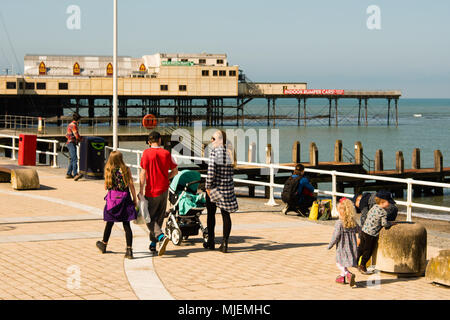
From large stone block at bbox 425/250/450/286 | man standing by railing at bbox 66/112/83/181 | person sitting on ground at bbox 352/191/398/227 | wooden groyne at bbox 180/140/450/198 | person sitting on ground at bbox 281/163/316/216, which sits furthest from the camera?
wooden groyne at bbox 180/140/450/198

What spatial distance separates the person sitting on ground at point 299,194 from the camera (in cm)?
1429

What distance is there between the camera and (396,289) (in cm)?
845

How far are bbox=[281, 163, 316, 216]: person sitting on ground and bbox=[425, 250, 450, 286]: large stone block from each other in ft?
18.7

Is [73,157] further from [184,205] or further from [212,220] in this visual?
[212,220]

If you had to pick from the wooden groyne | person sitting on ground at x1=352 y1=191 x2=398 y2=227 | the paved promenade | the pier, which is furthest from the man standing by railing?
the pier

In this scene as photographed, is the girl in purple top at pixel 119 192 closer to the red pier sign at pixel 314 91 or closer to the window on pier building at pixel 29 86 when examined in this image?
the window on pier building at pixel 29 86

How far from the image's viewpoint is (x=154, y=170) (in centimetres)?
1020

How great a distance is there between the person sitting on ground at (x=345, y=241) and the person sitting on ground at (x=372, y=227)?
56 cm

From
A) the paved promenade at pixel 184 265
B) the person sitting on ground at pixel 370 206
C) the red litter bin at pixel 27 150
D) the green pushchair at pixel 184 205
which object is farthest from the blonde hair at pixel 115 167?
the red litter bin at pixel 27 150

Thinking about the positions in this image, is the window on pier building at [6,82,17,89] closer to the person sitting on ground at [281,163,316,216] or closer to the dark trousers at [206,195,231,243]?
the person sitting on ground at [281,163,316,216]

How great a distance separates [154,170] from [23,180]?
886cm

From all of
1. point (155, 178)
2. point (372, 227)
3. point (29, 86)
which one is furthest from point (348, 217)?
point (29, 86)

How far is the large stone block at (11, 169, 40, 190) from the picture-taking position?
58.9 feet
